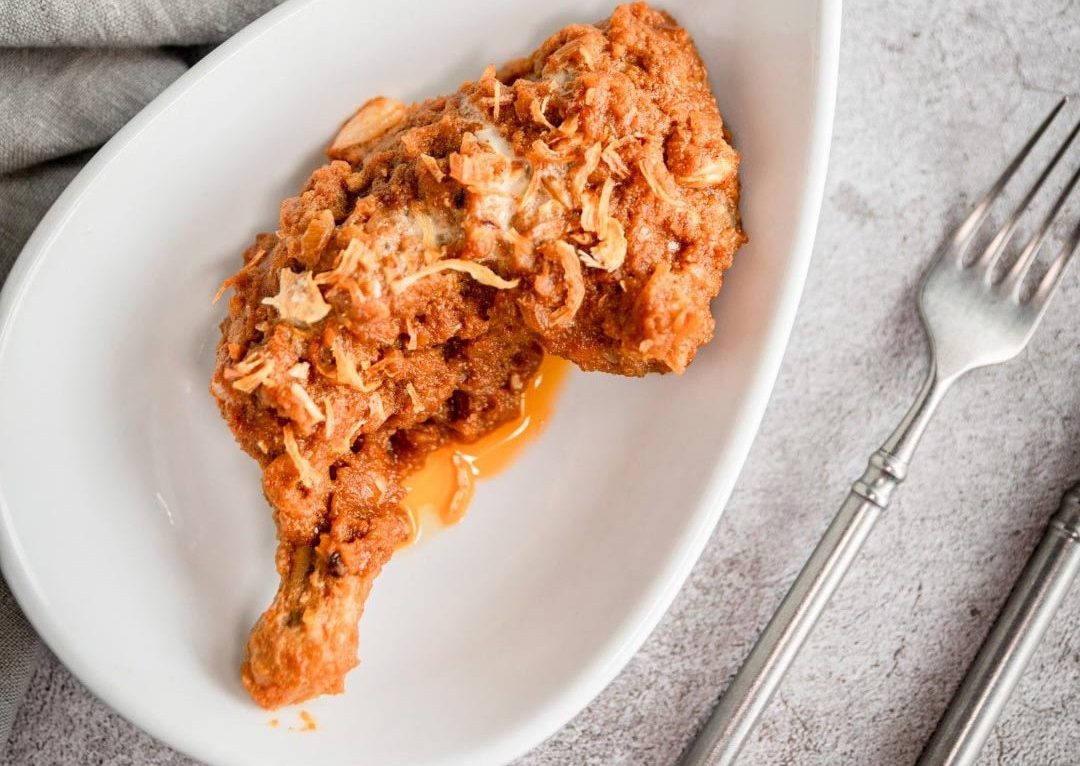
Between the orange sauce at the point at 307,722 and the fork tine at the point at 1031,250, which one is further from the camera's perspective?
the fork tine at the point at 1031,250

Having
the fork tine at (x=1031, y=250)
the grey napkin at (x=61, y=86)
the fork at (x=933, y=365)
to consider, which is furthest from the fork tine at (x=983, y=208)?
the grey napkin at (x=61, y=86)

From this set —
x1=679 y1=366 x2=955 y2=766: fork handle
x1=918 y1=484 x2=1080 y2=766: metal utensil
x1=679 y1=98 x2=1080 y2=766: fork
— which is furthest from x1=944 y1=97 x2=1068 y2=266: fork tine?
x1=918 y1=484 x2=1080 y2=766: metal utensil

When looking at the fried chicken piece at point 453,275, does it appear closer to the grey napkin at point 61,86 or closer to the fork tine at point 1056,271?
the grey napkin at point 61,86

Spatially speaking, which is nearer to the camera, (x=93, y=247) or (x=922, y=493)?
(x=93, y=247)

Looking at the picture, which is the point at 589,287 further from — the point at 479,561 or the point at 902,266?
the point at 902,266

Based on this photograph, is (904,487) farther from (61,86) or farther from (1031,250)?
(61,86)

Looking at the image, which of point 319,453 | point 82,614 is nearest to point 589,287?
point 319,453

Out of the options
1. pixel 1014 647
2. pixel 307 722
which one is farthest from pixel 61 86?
pixel 1014 647
